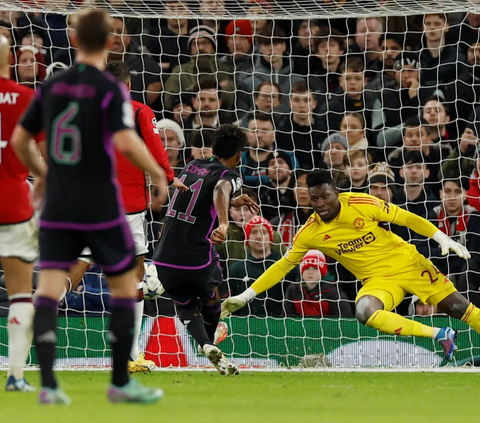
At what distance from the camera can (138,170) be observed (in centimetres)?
717

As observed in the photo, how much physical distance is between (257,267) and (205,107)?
2049 millimetres

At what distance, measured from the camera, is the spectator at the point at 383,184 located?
10.0 meters

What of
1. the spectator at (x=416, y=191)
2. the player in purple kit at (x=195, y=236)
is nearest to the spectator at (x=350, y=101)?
the spectator at (x=416, y=191)

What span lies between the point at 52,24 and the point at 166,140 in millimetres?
2381

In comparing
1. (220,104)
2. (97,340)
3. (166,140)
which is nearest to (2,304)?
(97,340)

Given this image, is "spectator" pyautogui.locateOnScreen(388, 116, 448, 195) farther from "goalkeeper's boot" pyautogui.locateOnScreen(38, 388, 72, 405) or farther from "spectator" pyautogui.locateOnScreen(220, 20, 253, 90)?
"goalkeeper's boot" pyautogui.locateOnScreen(38, 388, 72, 405)

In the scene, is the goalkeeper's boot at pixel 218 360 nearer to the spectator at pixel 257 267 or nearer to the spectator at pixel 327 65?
the spectator at pixel 257 267

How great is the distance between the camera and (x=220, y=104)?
439 inches

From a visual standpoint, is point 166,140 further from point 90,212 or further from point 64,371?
point 90,212

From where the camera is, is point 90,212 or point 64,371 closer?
point 90,212

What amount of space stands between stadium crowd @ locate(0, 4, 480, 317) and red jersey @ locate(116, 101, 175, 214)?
2.47 metres

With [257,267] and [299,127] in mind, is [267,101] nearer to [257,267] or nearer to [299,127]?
[299,127]

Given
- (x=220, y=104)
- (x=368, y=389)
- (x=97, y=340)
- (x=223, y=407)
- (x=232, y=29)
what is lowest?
(x=97, y=340)

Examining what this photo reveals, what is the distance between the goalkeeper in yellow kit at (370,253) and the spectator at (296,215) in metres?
1.83
